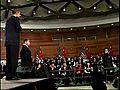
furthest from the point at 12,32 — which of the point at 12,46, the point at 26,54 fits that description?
the point at 26,54

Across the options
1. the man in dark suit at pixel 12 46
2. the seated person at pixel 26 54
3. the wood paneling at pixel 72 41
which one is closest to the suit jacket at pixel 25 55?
the seated person at pixel 26 54

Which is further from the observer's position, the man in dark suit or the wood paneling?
the wood paneling

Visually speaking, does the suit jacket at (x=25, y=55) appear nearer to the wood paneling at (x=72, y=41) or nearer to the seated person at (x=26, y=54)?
the seated person at (x=26, y=54)

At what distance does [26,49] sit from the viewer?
21.9 feet

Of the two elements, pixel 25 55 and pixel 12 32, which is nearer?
pixel 12 32

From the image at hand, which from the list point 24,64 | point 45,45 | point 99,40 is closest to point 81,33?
point 99,40

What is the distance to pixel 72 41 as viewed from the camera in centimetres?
1844

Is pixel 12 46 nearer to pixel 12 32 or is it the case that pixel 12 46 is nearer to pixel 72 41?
pixel 12 32

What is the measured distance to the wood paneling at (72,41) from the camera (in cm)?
1741

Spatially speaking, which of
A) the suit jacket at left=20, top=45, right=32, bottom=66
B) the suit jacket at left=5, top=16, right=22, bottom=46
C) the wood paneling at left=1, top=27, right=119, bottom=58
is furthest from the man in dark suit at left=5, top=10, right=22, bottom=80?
the wood paneling at left=1, top=27, right=119, bottom=58

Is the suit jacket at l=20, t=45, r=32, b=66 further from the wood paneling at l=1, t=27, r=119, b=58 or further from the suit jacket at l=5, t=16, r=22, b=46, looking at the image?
the wood paneling at l=1, t=27, r=119, b=58

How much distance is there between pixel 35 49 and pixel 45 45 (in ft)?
2.58

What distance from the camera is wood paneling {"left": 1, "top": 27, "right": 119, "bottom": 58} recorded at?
17406 millimetres

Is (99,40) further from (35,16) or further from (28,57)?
(28,57)
